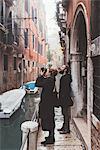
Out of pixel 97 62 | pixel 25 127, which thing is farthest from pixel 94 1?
pixel 25 127

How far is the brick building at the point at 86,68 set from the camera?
4.52 metres

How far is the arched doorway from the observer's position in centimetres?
795

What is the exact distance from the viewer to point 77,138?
21.9 feet

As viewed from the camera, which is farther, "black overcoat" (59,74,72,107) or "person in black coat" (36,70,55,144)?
"black overcoat" (59,74,72,107)

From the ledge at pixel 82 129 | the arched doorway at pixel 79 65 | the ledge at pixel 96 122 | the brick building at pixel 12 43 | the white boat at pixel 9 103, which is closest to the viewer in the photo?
the ledge at pixel 96 122

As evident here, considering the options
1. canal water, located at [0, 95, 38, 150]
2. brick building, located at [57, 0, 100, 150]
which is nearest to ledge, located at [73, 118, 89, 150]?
brick building, located at [57, 0, 100, 150]

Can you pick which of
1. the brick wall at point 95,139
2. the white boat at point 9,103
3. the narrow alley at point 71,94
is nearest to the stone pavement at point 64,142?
the narrow alley at point 71,94

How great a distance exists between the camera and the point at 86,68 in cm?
766

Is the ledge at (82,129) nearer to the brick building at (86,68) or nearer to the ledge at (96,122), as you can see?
the brick building at (86,68)

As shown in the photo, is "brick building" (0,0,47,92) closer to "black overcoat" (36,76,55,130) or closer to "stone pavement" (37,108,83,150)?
"stone pavement" (37,108,83,150)

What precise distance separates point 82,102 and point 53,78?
229 cm

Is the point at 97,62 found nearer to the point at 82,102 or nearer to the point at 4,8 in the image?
the point at 82,102

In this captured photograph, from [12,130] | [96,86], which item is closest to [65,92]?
[96,86]

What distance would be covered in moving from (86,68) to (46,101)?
205cm
